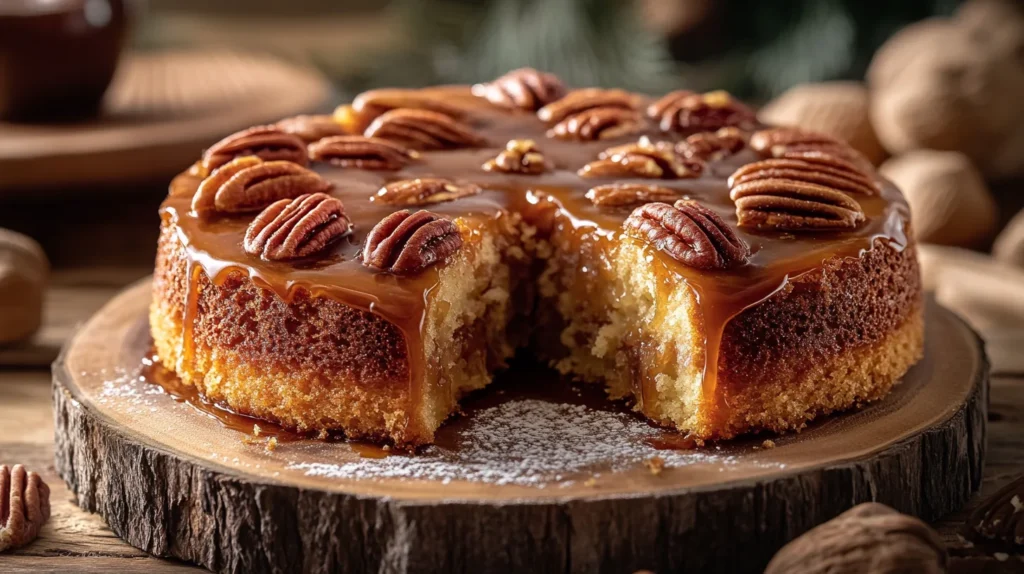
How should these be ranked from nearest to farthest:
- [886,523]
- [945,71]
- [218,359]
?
[886,523], [218,359], [945,71]

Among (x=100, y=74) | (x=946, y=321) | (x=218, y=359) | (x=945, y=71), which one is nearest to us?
(x=218, y=359)

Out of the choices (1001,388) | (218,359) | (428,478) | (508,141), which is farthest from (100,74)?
(1001,388)

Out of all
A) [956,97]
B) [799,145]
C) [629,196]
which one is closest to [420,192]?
[629,196]

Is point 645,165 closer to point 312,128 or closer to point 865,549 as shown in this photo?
point 312,128

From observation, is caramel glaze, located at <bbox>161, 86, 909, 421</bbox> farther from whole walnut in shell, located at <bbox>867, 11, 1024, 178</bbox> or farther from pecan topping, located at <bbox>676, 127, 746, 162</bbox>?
whole walnut in shell, located at <bbox>867, 11, 1024, 178</bbox>

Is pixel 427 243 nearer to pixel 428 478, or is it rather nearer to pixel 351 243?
pixel 351 243

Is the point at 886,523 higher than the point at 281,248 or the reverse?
the reverse

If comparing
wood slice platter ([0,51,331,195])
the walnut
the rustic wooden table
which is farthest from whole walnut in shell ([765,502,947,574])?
wood slice platter ([0,51,331,195])
